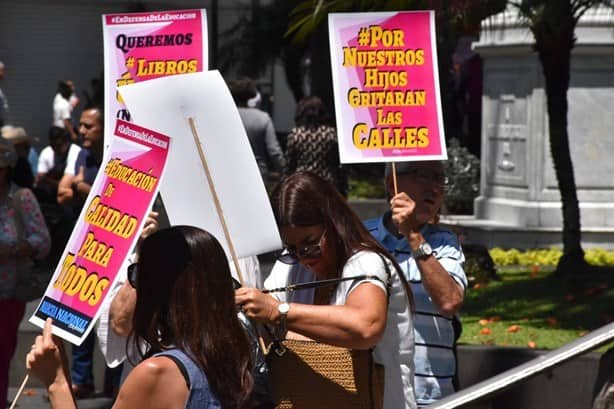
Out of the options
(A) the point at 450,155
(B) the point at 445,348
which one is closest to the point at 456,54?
(A) the point at 450,155

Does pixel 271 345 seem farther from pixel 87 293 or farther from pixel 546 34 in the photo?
pixel 546 34

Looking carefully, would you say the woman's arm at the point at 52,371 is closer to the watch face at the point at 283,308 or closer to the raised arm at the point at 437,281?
the watch face at the point at 283,308

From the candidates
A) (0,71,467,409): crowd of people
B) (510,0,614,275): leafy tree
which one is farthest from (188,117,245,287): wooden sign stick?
(510,0,614,275): leafy tree

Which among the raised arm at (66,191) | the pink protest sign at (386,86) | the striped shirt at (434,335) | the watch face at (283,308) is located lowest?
the striped shirt at (434,335)

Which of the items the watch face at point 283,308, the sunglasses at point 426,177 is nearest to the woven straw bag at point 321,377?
the watch face at point 283,308

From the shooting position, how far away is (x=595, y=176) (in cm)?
1289

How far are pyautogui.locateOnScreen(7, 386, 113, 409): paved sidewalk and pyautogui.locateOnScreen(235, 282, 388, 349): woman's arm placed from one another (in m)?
Answer: 4.86

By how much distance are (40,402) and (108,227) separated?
522 cm

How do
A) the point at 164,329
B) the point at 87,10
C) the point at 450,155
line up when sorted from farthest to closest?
the point at 87,10 < the point at 450,155 < the point at 164,329

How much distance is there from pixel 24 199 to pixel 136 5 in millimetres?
21865

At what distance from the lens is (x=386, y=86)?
211 inches

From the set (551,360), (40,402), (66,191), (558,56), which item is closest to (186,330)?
(551,360)

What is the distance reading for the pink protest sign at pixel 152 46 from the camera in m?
5.36

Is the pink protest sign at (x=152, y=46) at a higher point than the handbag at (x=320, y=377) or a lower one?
higher
